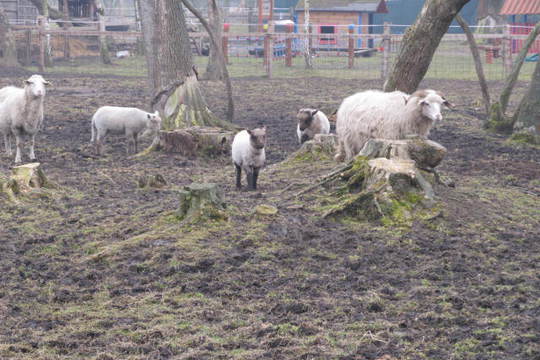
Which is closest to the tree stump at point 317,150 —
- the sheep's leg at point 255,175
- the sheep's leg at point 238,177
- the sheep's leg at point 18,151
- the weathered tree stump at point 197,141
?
the weathered tree stump at point 197,141

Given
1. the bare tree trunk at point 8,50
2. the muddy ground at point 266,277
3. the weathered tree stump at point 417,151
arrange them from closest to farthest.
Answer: the muddy ground at point 266,277 → the weathered tree stump at point 417,151 → the bare tree trunk at point 8,50

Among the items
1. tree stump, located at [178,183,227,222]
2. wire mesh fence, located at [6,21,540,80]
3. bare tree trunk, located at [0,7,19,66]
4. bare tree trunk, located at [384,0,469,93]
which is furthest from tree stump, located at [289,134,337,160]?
bare tree trunk, located at [0,7,19,66]

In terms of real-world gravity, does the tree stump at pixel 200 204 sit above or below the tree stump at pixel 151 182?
above

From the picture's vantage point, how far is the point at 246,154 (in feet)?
28.9

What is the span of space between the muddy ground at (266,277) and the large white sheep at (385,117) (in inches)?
25.8

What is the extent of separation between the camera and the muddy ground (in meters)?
4.71

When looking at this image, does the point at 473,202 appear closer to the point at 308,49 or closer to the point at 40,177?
the point at 40,177

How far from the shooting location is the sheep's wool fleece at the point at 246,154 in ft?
28.7

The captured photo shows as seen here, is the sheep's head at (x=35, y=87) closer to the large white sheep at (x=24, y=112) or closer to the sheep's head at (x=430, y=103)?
the large white sheep at (x=24, y=112)

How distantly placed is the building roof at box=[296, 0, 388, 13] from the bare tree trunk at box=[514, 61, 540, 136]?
3260 centimetres

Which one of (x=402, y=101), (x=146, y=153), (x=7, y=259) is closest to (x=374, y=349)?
(x=7, y=259)

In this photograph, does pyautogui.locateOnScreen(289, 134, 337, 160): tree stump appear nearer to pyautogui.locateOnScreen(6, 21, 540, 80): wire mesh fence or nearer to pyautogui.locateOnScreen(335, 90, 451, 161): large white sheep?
pyautogui.locateOnScreen(335, 90, 451, 161): large white sheep

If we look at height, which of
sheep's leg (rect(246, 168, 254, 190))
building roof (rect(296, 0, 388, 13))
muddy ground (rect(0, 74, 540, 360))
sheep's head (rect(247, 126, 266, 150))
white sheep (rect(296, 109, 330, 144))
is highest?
building roof (rect(296, 0, 388, 13))

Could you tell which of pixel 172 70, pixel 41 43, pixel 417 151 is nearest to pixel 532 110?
pixel 417 151
